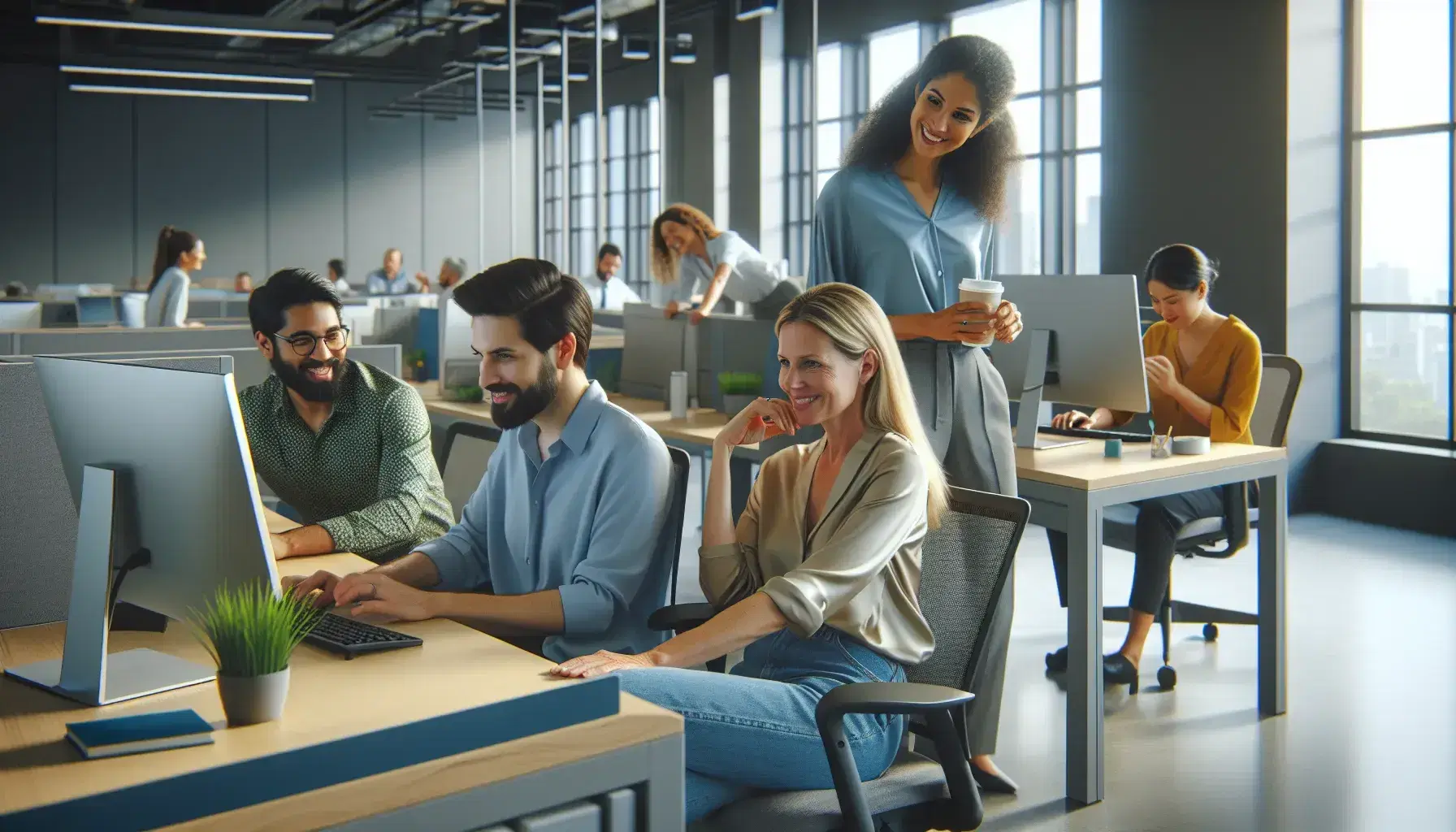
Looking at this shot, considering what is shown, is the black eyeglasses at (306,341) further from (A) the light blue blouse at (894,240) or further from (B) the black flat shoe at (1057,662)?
(B) the black flat shoe at (1057,662)

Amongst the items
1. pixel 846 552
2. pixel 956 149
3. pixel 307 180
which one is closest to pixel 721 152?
pixel 307 180

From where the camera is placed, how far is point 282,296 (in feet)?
8.59

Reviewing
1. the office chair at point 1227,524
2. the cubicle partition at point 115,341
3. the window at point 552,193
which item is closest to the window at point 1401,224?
the office chair at point 1227,524

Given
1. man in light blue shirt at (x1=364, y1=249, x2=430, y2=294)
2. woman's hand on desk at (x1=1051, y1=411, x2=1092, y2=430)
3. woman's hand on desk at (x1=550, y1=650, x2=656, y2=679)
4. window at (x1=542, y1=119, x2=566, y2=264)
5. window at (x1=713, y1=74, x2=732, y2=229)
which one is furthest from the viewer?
window at (x1=542, y1=119, x2=566, y2=264)

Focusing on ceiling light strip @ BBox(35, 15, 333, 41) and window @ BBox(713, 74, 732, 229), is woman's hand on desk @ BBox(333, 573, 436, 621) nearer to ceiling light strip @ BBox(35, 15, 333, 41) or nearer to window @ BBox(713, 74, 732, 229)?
ceiling light strip @ BBox(35, 15, 333, 41)

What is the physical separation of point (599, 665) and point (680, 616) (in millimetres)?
Result: 494

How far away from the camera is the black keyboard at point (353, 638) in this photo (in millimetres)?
1592

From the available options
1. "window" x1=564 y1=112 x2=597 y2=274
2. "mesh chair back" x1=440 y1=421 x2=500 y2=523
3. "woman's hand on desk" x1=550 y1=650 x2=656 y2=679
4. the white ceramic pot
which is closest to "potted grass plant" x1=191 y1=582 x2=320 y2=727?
the white ceramic pot

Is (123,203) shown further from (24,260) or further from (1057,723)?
(1057,723)

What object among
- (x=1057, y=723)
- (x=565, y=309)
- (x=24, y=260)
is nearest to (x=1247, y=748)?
(x=1057, y=723)

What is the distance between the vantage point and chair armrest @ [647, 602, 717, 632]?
214 cm

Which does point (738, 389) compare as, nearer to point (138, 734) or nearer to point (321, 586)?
point (321, 586)

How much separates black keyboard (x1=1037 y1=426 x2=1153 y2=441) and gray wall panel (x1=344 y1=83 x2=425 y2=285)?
530 inches

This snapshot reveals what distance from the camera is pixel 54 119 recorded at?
14.4m
